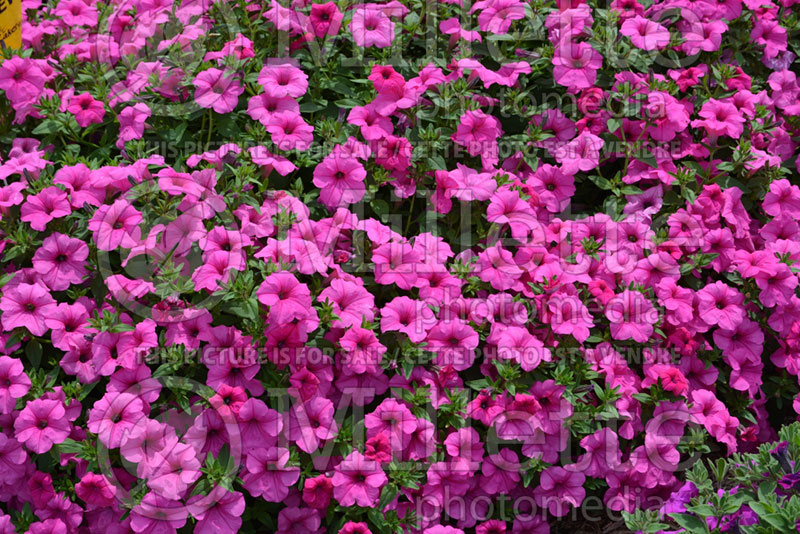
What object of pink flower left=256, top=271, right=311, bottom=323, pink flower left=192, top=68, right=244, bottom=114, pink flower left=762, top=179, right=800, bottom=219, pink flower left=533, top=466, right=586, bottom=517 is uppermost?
pink flower left=192, top=68, right=244, bottom=114

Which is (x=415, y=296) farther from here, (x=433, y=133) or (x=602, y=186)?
(x=602, y=186)

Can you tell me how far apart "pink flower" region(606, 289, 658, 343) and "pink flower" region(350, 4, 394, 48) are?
143 centimetres

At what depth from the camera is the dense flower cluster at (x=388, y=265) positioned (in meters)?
2.84

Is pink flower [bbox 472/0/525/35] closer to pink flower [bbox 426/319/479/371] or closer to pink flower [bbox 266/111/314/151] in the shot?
pink flower [bbox 266/111/314/151]

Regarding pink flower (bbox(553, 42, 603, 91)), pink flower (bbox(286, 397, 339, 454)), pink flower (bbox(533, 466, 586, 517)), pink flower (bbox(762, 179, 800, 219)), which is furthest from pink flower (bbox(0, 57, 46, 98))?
pink flower (bbox(762, 179, 800, 219))

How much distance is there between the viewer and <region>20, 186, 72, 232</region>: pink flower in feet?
10.00

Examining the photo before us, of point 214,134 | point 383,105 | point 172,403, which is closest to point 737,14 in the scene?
point 383,105

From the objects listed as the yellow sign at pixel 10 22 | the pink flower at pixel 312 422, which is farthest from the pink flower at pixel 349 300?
the yellow sign at pixel 10 22

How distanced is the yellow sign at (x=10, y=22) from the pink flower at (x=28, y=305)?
1.20 metres

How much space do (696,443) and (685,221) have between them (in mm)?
899

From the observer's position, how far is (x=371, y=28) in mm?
3562

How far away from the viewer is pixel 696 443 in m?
3.06

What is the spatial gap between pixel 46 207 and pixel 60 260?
208mm

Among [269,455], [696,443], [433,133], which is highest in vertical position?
[433,133]
